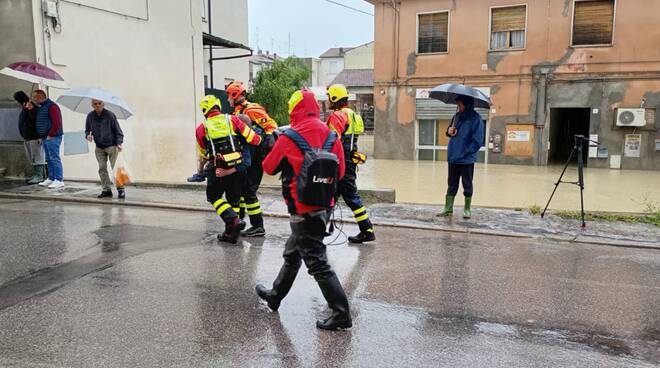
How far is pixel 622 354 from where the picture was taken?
375 cm

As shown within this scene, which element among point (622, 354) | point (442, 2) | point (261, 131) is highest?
point (442, 2)

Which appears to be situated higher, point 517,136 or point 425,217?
point 517,136

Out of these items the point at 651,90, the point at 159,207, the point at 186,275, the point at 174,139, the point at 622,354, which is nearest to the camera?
the point at 622,354

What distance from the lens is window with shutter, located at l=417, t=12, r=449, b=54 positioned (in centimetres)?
2120

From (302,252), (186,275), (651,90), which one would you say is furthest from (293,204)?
(651,90)

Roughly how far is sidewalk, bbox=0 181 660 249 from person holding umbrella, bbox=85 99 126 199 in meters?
0.45

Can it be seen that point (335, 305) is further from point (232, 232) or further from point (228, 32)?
point (228, 32)

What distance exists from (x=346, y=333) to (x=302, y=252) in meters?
0.68

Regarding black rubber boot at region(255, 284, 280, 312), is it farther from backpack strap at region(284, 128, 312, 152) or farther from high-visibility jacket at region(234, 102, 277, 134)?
high-visibility jacket at region(234, 102, 277, 134)

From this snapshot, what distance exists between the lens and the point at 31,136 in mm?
10055

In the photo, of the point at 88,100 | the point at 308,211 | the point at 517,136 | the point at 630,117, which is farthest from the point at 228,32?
the point at 308,211

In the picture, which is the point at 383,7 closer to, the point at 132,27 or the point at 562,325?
the point at 132,27

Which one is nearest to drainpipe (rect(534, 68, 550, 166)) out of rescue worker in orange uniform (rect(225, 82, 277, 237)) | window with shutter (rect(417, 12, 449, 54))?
window with shutter (rect(417, 12, 449, 54))

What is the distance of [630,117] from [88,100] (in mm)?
16684
